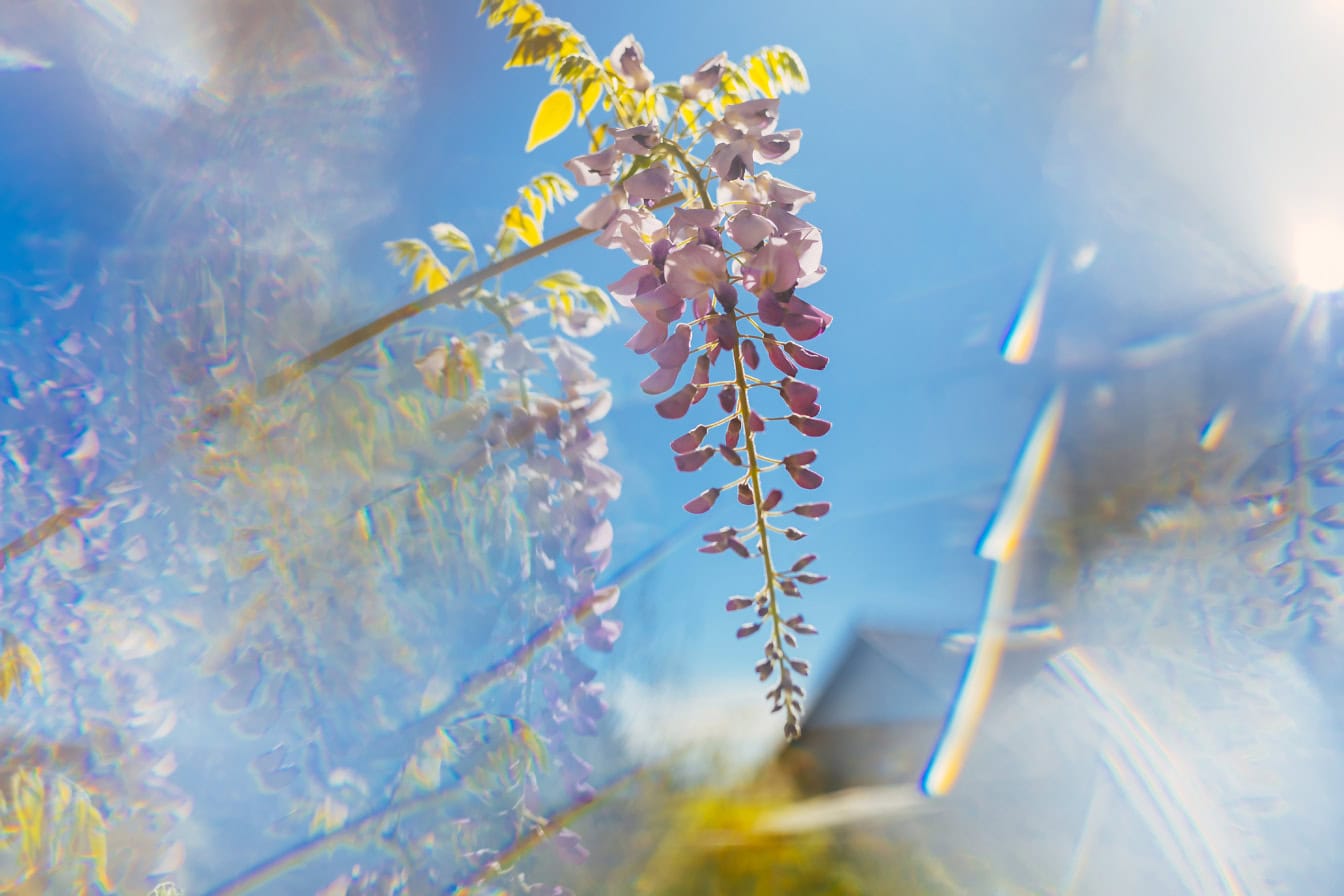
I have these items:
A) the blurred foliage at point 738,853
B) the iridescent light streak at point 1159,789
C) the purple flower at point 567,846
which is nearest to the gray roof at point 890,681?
the iridescent light streak at point 1159,789

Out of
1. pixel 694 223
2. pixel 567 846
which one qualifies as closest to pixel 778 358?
pixel 694 223

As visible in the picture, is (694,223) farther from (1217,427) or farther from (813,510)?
(1217,427)

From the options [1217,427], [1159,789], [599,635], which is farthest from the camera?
[1159,789]

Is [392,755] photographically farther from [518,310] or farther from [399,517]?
[518,310]

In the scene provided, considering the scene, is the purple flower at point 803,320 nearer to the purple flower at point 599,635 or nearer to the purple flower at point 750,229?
the purple flower at point 750,229

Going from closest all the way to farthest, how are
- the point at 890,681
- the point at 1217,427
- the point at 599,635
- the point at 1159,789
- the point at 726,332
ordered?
the point at 726,332 < the point at 599,635 < the point at 1217,427 < the point at 1159,789 < the point at 890,681

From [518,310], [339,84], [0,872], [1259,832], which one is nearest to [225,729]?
[0,872]
